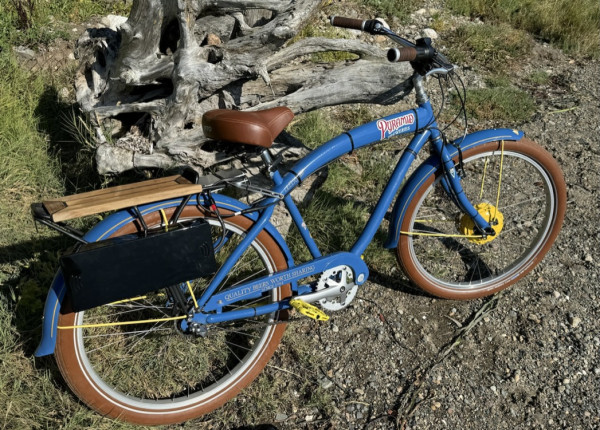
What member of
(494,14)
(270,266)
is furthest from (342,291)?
(494,14)

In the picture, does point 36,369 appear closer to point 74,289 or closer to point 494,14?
point 74,289

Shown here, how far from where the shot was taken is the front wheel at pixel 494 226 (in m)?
3.14

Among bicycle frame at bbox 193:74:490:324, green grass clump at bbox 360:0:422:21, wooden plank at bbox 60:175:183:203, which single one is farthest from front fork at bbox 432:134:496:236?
green grass clump at bbox 360:0:422:21

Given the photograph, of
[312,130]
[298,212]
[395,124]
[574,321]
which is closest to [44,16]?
[312,130]

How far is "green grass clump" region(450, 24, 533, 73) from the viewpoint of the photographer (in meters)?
6.08

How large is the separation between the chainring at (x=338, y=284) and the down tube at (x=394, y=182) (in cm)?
13

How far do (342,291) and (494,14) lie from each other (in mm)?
5239

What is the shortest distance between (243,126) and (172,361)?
1393 mm

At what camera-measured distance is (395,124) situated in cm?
278

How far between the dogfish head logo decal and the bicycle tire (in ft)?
2.58

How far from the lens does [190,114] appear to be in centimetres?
331

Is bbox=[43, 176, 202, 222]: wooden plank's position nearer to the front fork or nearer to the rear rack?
the rear rack

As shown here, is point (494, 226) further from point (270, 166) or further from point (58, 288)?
point (58, 288)

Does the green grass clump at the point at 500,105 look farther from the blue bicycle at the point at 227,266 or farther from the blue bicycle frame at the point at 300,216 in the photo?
the blue bicycle frame at the point at 300,216
